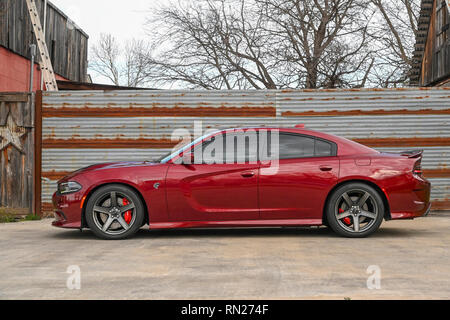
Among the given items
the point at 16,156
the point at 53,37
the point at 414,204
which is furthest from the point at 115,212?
the point at 53,37

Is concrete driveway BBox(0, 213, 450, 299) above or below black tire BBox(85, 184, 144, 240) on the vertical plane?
below

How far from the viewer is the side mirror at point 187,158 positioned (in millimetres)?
7945

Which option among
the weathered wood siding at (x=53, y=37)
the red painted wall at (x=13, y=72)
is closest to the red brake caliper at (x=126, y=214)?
the weathered wood siding at (x=53, y=37)

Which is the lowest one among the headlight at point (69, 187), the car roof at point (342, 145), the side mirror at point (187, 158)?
the headlight at point (69, 187)

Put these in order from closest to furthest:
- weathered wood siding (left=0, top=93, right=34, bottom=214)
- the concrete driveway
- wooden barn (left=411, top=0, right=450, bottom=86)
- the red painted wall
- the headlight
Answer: the concrete driveway < the headlight < weathered wood siding (left=0, top=93, right=34, bottom=214) < wooden barn (left=411, top=0, right=450, bottom=86) < the red painted wall

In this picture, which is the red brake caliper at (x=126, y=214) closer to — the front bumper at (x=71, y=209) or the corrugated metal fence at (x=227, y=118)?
the front bumper at (x=71, y=209)

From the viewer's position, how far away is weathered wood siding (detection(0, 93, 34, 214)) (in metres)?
11.3

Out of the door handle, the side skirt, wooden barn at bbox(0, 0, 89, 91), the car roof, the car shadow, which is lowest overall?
the car shadow

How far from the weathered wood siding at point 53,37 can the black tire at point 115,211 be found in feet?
50.7

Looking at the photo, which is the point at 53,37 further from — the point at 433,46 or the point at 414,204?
the point at 414,204

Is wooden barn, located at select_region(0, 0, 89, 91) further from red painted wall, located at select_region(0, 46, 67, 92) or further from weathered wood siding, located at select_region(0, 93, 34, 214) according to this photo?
weathered wood siding, located at select_region(0, 93, 34, 214)

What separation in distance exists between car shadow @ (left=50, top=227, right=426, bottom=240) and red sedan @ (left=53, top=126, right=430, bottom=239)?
39cm

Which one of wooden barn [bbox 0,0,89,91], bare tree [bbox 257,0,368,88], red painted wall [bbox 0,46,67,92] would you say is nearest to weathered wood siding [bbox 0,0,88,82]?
wooden barn [bbox 0,0,89,91]

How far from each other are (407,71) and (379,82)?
238 cm
